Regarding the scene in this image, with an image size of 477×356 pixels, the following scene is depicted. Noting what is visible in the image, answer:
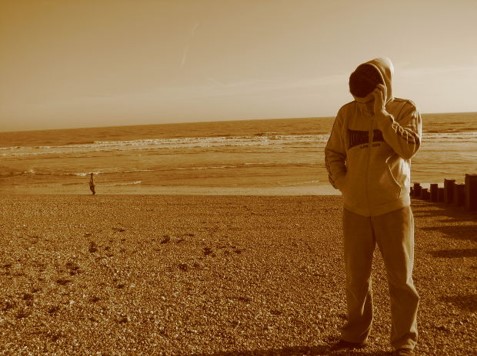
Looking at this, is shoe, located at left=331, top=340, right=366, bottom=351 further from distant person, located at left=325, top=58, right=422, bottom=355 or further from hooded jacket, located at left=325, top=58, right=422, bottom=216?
hooded jacket, located at left=325, top=58, right=422, bottom=216

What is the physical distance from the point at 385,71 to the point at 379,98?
23 cm

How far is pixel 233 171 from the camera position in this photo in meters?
25.2

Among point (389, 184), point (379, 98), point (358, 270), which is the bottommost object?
point (358, 270)

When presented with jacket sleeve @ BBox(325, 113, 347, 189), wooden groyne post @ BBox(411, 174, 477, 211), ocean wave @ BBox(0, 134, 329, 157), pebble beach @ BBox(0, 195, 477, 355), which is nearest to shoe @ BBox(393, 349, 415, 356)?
pebble beach @ BBox(0, 195, 477, 355)

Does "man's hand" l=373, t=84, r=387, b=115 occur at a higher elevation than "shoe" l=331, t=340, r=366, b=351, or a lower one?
higher

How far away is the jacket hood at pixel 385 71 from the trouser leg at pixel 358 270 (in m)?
0.95

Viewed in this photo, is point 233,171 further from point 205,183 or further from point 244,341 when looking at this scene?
point 244,341

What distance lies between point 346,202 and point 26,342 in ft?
10.5

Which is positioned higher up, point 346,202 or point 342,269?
point 346,202

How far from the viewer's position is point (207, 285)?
19.5ft

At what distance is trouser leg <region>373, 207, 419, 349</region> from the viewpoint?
346 centimetres

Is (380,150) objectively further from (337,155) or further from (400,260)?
(400,260)

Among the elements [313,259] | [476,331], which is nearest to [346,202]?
[476,331]

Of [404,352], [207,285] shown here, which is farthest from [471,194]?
[404,352]
